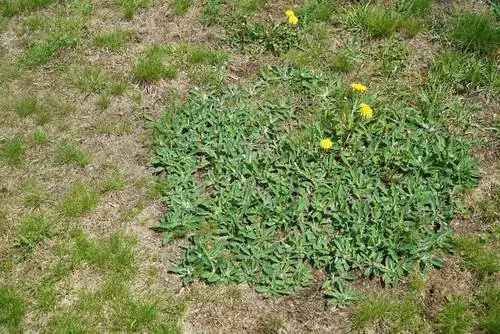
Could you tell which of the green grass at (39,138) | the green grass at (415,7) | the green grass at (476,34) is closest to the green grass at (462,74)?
the green grass at (476,34)

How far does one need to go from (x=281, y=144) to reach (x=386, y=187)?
2.58ft

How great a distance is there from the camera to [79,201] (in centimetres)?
398

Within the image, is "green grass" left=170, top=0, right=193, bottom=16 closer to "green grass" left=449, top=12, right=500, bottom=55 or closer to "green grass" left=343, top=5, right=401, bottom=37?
"green grass" left=343, top=5, right=401, bottom=37

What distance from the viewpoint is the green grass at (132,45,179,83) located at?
15.4 ft

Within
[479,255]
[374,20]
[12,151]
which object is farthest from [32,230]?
[374,20]

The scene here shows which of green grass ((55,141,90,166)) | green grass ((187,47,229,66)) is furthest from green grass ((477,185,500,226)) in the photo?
green grass ((55,141,90,166))

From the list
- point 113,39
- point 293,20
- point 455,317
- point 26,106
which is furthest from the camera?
point 113,39

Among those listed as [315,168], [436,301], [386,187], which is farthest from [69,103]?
[436,301]

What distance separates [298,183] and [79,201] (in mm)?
1474

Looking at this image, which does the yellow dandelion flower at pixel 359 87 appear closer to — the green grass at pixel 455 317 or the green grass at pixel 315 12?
the green grass at pixel 315 12

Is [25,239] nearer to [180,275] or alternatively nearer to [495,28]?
[180,275]

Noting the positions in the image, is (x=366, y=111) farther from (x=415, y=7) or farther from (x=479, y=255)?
(x=415, y=7)

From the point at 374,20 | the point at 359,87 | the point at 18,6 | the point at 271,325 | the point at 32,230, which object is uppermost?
the point at 18,6

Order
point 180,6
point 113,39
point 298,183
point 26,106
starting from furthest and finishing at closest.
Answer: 1. point 180,6
2. point 113,39
3. point 26,106
4. point 298,183
